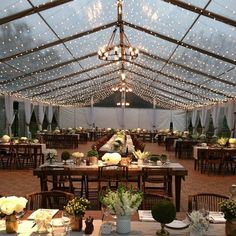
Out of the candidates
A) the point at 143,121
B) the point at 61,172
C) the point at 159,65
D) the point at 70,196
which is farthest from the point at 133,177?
the point at 143,121

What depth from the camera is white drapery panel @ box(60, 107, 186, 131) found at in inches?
1144

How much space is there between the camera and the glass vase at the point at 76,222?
2.84 m

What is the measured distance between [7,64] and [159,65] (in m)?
5.46

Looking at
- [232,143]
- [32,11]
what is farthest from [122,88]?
[32,11]

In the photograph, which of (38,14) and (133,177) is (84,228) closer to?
(133,177)

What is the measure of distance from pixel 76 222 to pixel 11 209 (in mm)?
483

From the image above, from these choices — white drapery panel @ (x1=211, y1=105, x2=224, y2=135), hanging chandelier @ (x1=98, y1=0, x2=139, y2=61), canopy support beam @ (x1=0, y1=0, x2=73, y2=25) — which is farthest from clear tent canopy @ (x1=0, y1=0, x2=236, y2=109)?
white drapery panel @ (x1=211, y1=105, x2=224, y2=135)

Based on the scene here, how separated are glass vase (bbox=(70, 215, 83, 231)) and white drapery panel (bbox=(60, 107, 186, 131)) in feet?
86.2

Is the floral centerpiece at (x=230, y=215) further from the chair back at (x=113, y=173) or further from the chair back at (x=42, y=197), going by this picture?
the chair back at (x=113, y=173)

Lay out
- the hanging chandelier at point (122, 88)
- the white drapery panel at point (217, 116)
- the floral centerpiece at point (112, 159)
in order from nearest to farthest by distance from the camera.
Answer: the floral centerpiece at point (112, 159) → the white drapery panel at point (217, 116) → the hanging chandelier at point (122, 88)

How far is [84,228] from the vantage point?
9.52 ft

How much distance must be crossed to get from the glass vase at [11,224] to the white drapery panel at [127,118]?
2626 cm

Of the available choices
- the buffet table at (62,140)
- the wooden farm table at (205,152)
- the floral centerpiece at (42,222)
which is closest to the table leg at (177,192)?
the floral centerpiece at (42,222)

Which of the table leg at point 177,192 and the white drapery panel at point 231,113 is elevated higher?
the white drapery panel at point 231,113
